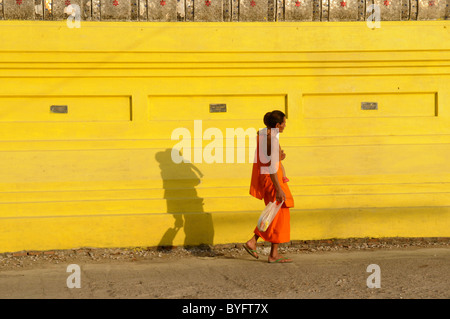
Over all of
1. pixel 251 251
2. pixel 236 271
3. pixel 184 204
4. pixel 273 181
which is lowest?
pixel 236 271

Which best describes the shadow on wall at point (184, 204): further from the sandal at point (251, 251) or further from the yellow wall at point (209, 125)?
the sandal at point (251, 251)

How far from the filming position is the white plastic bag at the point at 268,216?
7309 mm

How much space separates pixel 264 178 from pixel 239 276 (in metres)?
1.21

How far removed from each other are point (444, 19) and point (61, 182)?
5187 millimetres

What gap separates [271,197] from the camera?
24.6 feet

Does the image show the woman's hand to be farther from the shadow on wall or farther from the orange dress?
the shadow on wall

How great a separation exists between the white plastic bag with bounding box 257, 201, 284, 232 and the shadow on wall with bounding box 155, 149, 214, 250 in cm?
102

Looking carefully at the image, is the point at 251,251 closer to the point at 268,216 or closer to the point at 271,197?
the point at 268,216

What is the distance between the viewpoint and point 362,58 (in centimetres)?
848

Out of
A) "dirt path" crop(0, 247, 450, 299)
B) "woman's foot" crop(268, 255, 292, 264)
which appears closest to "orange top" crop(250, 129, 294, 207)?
"woman's foot" crop(268, 255, 292, 264)

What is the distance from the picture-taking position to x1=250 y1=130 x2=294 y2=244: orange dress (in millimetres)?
7418

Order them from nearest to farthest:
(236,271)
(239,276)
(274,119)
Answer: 1. (239,276)
2. (236,271)
3. (274,119)

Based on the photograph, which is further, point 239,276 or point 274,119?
point 274,119

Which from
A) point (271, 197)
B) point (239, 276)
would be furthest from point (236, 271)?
point (271, 197)
